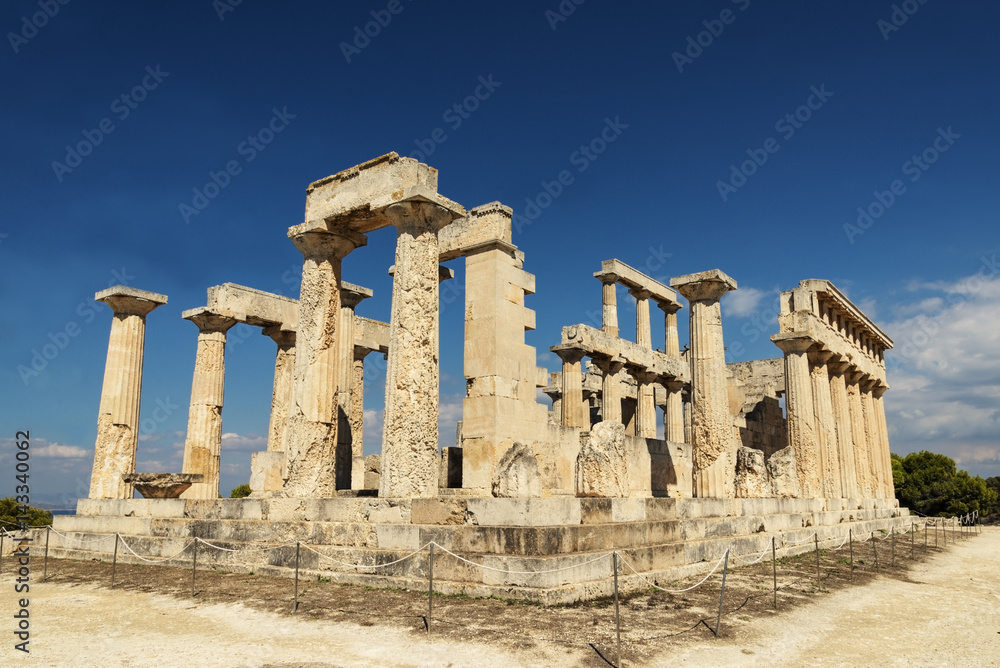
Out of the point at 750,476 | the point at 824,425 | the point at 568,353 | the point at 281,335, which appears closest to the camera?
the point at 750,476

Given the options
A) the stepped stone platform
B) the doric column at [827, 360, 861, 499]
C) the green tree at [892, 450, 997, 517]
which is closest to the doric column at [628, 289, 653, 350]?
the doric column at [827, 360, 861, 499]

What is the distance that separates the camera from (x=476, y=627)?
7.49 metres

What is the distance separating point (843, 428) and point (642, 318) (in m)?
8.05

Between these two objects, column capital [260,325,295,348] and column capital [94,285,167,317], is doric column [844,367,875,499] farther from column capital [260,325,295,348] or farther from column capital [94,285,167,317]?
column capital [94,285,167,317]

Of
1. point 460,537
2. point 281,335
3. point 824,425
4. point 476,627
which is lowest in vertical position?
point 476,627

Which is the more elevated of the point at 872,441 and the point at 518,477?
the point at 872,441

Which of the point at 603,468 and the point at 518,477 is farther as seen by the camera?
the point at 603,468

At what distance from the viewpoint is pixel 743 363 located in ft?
111

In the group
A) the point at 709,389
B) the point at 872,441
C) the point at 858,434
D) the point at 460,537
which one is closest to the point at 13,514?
the point at 460,537

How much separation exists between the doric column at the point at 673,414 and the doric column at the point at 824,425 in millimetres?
4996

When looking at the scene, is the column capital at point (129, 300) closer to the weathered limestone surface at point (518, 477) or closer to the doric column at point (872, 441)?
the weathered limestone surface at point (518, 477)

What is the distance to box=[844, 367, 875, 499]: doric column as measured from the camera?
92.4 feet

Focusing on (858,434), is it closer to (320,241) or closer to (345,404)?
(345,404)

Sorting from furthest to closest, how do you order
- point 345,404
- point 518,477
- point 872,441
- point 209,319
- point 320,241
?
point 872,441
point 209,319
point 345,404
point 320,241
point 518,477
